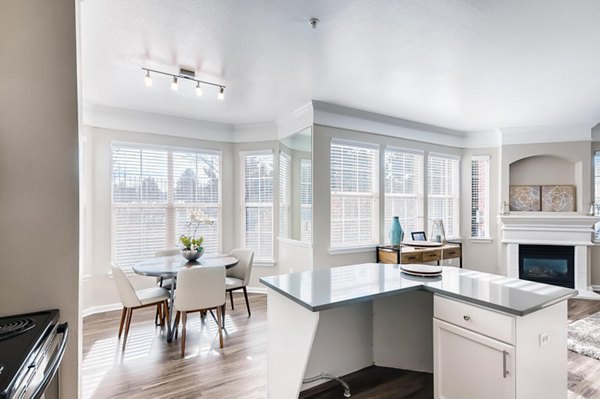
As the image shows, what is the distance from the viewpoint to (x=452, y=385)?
1834 mm

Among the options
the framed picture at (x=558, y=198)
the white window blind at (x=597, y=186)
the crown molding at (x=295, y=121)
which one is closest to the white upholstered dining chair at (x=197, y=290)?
the crown molding at (x=295, y=121)

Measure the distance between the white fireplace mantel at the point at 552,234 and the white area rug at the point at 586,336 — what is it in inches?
48.4

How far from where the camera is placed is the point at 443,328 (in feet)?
6.18

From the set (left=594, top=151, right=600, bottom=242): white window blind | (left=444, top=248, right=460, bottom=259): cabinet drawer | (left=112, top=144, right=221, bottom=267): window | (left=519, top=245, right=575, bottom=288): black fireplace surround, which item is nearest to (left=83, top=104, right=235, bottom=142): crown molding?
(left=112, top=144, right=221, bottom=267): window

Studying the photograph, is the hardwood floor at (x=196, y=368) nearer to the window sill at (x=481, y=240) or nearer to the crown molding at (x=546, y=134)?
the window sill at (x=481, y=240)

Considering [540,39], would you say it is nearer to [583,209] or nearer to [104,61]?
[104,61]

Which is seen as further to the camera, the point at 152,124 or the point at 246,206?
the point at 246,206

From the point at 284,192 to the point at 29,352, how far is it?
3.84 metres

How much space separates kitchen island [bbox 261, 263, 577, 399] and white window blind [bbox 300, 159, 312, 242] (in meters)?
1.74

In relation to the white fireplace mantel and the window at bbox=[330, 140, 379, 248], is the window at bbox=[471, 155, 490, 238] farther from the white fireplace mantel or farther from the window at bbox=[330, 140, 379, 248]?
the window at bbox=[330, 140, 379, 248]

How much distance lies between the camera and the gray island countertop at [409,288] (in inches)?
64.6

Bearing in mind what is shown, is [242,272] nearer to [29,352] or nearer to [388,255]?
[388,255]

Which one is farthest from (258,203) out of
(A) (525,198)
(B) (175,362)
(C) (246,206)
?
(A) (525,198)

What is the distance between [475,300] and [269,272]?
11.7ft
